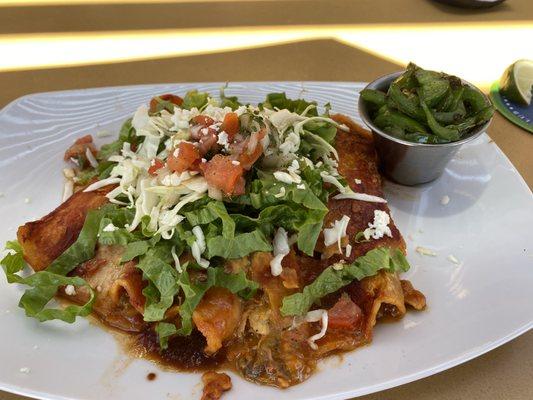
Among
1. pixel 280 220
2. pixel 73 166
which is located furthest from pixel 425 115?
pixel 73 166

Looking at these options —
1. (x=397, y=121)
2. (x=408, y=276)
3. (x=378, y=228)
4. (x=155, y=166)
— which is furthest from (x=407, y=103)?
(x=155, y=166)

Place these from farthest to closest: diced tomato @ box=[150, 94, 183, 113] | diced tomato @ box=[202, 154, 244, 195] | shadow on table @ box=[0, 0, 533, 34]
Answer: shadow on table @ box=[0, 0, 533, 34], diced tomato @ box=[150, 94, 183, 113], diced tomato @ box=[202, 154, 244, 195]

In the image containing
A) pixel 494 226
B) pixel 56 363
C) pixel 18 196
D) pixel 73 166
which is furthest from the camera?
pixel 73 166

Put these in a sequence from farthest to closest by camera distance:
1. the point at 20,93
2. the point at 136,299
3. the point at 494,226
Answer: the point at 20,93 → the point at 494,226 → the point at 136,299

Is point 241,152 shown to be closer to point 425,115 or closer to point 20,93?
point 425,115

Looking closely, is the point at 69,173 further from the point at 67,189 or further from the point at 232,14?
the point at 232,14

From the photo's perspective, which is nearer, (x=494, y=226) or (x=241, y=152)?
(x=241, y=152)

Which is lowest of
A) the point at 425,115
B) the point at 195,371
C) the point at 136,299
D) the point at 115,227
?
the point at 195,371

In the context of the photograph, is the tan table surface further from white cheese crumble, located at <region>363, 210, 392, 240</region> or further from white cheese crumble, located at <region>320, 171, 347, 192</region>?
white cheese crumble, located at <region>320, 171, 347, 192</region>

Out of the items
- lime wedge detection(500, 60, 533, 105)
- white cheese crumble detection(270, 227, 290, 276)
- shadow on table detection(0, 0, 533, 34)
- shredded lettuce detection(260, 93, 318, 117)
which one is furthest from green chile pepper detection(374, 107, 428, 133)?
shadow on table detection(0, 0, 533, 34)
